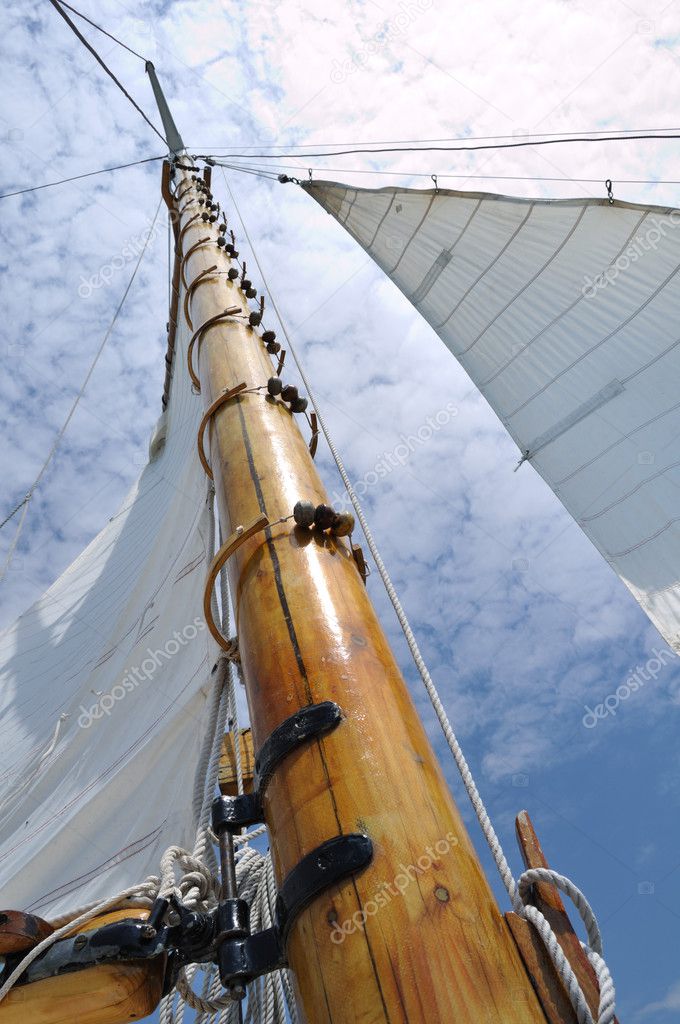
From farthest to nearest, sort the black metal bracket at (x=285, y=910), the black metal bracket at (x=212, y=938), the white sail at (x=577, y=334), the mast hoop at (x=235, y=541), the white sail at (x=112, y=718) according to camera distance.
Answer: the white sail at (x=577, y=334)
the white sail at (x=112, y=718)
the mast hoop at (x=235, y=541)
the black metal bracket at (x=212, y=938)
the black metal bracket at (x=285, y=910)

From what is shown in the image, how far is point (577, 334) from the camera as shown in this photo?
221 inches

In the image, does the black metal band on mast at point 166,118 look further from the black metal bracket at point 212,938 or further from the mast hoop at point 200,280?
the black metal bracket at point 212,938

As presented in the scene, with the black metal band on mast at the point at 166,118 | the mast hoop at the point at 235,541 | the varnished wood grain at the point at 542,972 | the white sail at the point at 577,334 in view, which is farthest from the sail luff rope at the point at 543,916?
the black metal band on mast at the point at 166,118

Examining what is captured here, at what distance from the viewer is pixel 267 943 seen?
124 cm

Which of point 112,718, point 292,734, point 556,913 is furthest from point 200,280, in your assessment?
point 556,913

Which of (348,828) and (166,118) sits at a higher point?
(166,118)

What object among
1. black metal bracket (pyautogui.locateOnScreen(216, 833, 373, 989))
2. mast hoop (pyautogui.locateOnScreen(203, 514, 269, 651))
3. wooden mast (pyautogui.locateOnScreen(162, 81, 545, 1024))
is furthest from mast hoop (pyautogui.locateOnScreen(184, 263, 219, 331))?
black metal bracket (pyautogui.locateOnScreen(216, 833, 373, 989))

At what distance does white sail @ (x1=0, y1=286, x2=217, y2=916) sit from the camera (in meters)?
2.19

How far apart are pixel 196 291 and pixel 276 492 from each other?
7.88ft

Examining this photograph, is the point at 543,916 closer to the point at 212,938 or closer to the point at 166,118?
the point at 212,938

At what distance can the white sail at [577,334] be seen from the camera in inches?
182

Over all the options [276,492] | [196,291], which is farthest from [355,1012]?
[196,291]

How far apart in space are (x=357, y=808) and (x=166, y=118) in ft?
29.7

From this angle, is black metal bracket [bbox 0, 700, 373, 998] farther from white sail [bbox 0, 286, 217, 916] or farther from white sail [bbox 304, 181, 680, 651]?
white sail [bbox 304, 181, 680, 651]
